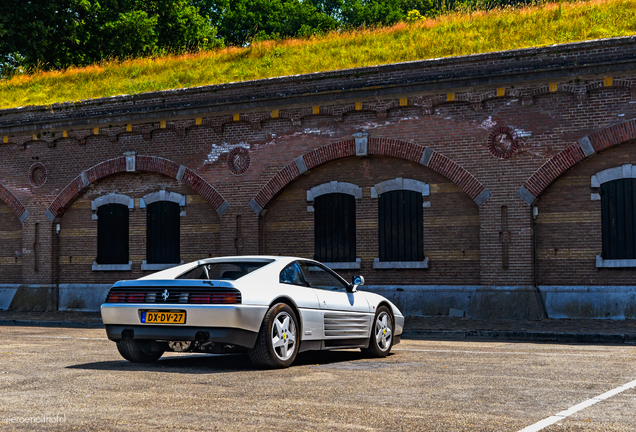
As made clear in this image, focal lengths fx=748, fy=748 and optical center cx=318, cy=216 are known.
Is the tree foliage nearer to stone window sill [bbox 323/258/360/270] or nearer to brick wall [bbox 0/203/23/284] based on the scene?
brick wall [bbox 0/203/23/284]

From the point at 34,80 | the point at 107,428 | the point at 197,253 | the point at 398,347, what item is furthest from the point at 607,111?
the point at 34,80

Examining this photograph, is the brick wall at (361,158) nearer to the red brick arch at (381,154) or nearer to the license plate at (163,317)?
the red brick arch at (381,154)

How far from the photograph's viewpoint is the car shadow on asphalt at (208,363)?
332 inches

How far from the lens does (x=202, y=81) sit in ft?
75.5

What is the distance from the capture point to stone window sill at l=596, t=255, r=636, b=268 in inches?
642

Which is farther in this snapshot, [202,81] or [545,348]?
[202,81]

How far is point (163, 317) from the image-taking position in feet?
27.5

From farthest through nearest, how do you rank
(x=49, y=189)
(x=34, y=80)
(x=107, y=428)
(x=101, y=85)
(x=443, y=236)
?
(x=34, y=80)
(x=101, y=85)
(x=49, y=189)
(x=443, y=236)
(x=107, y=428)

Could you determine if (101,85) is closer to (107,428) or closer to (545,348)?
(545,348)

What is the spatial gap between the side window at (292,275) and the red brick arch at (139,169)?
11115mm

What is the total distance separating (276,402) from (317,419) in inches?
29.5

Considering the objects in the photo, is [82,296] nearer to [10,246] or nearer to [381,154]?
[10,246]

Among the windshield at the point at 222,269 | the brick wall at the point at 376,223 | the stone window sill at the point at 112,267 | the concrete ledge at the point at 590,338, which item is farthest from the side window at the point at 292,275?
the stone window sill at the point at 112,267

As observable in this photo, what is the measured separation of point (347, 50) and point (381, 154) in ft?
17.1
